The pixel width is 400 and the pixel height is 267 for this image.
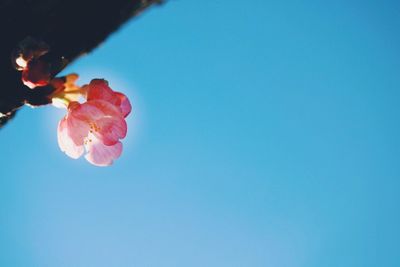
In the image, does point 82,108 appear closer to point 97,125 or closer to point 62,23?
point 97,125

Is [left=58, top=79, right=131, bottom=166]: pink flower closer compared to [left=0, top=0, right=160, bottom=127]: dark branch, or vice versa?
[left=0, top=0, right=160, bottom=127]: dark branch

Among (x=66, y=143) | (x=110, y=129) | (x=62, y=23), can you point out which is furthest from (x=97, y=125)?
(x=62, y=23)

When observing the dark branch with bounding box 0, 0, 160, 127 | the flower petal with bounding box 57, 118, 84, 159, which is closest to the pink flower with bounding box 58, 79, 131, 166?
the flower petal with bounding box 57, 118, 84, 159

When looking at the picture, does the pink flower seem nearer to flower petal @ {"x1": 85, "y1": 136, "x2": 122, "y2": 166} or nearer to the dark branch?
flower petal @ {"x1": 85, "y1": 136, "x2": 122, "y2": 166}

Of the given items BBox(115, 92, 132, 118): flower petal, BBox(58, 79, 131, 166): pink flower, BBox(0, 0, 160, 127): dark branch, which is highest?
BBox(115, 92, 132, 118): flower petal

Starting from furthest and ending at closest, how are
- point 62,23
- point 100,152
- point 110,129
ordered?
point 100,152
point 110,129
point 62,23

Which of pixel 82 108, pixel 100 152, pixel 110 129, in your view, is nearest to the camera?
pixel 82 108

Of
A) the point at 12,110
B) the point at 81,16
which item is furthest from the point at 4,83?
the point at 81,16

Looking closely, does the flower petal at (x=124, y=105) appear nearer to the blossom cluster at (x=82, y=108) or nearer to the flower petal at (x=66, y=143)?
the blossom cluster at (x=82, y=108)
